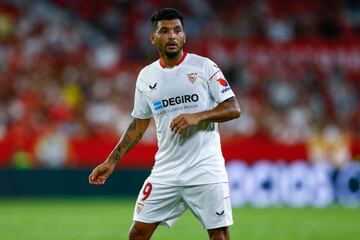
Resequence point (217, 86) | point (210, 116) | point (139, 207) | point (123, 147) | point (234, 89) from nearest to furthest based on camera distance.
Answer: point (210, 116) < point (217, 86) < point (139, 207) < point (123, 147) < point (234, 89)

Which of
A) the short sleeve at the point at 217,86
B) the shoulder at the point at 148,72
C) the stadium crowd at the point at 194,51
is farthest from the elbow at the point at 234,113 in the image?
the stadium crowd at the point at 194,51

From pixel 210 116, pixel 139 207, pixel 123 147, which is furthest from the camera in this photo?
pixel 123 147

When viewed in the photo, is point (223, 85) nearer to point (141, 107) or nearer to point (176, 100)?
point (176, 100)

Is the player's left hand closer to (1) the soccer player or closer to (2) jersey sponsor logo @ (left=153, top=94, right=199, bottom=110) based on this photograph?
(1) the soccer player

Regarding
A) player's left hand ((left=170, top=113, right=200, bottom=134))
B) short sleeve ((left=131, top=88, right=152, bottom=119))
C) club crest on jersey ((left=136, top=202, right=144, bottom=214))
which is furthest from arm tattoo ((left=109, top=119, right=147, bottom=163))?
player's left hand ((left=170, top=113, right=200, bottom=134))

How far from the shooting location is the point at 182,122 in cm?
666

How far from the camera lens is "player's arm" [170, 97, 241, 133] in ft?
21.9

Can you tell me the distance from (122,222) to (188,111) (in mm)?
7022

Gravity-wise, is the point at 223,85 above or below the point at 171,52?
below

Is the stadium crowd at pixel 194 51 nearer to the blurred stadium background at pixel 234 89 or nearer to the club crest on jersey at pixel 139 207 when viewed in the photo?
the blurred stadium background at pixel 234 89

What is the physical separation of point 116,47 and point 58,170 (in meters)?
4.66

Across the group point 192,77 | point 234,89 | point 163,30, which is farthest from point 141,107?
point 234,89

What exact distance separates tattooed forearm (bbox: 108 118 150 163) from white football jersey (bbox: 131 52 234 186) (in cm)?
38

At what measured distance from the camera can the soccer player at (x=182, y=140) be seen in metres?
6.96
